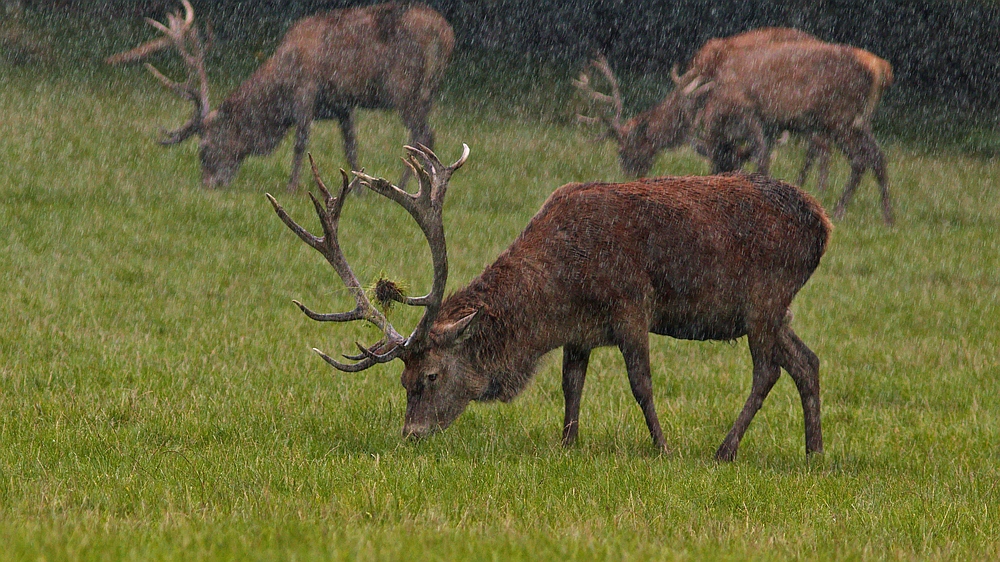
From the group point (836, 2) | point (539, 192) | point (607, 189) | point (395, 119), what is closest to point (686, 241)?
point (607, 189)

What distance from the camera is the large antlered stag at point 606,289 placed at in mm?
6789

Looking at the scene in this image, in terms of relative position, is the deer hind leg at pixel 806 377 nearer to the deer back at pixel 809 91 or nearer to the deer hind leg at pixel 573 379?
the deer hind leg at pixel 573 379

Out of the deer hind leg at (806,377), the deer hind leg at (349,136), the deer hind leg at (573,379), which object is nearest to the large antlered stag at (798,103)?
the deer hind leg at (349,136)

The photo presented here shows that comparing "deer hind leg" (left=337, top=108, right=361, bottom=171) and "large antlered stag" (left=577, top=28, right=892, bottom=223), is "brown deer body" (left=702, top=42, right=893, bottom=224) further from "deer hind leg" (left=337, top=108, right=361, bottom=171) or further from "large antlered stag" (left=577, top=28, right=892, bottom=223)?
"deer hind leg" (left=337, top=108, right=361, bottom=171)

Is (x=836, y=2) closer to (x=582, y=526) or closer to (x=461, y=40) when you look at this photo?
(x=461, y=40)

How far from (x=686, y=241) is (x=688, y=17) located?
20.8 m

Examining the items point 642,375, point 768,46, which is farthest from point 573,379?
point 768,46

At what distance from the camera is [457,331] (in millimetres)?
6723

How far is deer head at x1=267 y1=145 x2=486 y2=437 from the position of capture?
6691 mm

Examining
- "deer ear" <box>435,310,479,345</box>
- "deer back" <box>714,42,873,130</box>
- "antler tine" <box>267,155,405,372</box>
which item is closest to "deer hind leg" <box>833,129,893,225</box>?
"deer back" <box>714,42,873,130</box>

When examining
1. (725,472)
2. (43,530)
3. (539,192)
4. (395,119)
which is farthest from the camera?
(395,119)

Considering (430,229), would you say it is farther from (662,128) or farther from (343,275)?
(662,128)

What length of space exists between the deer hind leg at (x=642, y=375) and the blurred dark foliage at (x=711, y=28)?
1968cm

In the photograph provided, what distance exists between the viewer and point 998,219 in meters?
18.3
